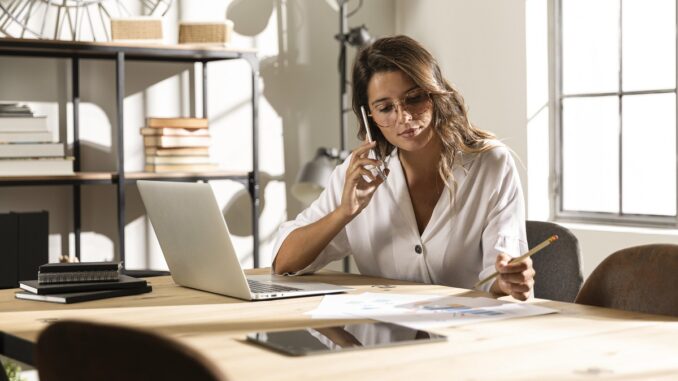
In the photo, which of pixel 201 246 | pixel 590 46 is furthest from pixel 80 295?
pixel 590 46

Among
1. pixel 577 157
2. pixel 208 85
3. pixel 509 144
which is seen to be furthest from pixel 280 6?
pixel 577 157

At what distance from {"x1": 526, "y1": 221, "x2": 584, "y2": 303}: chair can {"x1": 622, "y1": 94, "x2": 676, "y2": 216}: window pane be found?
1.44 metres

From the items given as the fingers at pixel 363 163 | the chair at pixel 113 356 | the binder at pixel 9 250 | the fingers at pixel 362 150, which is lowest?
the binder at pixel 9 250

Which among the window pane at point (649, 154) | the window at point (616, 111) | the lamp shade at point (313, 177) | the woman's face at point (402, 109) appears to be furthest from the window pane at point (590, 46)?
the woman's face at point (402, 109)

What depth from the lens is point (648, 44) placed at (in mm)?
3865

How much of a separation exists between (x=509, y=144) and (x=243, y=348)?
2985mm

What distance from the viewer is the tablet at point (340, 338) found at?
1370mm

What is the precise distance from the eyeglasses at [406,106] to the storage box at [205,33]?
165 cm

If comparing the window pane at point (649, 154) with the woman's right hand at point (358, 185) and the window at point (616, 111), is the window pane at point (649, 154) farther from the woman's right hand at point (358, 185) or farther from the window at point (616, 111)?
the woman's right hand at point (358, 185)

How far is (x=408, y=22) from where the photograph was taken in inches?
187

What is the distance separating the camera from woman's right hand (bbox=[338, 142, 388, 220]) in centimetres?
231

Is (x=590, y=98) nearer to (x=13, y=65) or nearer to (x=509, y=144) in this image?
(x=509, y=144)

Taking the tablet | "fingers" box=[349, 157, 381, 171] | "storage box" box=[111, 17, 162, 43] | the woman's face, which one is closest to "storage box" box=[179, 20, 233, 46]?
"storage box" box=[111, 17, 162, 43]

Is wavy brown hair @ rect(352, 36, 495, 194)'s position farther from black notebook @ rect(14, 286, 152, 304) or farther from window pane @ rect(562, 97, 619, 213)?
window pane @ rect(562, 97, 619, 213)
